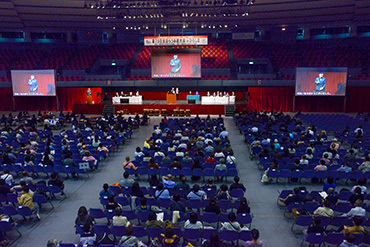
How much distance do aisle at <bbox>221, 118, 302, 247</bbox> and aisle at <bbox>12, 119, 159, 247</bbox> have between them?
4711mm

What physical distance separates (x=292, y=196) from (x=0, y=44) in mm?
40049

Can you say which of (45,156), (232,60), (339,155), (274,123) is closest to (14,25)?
(232,60)

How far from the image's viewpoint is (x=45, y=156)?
11.5 meters

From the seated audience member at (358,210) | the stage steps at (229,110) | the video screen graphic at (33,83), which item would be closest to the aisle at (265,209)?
the seated audience member at (358,210)

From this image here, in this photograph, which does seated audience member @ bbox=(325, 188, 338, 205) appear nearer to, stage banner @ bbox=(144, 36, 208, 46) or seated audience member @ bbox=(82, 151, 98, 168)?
seated audience member @ bbox=(82, 151, 98, 168)

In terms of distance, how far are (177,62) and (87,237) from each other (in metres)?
23.1

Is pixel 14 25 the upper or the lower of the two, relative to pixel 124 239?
upper

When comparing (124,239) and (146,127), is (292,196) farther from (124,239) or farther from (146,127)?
(146,127)

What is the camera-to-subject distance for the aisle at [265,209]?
24.6ft

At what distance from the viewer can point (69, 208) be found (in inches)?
364

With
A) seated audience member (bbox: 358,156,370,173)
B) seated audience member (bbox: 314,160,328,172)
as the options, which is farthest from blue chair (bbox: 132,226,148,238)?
seated audience member (bbox: 358,156,370,173)

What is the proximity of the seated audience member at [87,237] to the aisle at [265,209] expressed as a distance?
12.9 feet

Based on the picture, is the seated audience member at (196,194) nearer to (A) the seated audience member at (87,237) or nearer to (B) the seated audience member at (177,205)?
(B) the seated audience member at (177,205)

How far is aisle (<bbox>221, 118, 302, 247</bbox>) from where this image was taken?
24.6ft
